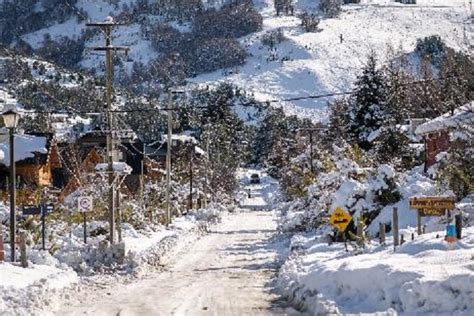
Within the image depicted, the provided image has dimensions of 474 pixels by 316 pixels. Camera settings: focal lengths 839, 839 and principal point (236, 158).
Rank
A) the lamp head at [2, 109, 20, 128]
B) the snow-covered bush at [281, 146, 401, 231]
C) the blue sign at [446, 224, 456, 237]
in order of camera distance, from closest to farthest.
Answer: the blue sign at [446, 224, 456, 237] → the lamp head at [2, 109, 20, 128] → the snow-covered bush at [281, 146, 401, 231]

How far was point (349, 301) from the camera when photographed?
14914mm

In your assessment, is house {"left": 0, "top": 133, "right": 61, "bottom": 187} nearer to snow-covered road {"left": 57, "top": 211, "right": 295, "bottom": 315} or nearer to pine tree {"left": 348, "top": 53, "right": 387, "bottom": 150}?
pine tree {"left": 348, "top": 53, "right": 387, "bottom": 150}

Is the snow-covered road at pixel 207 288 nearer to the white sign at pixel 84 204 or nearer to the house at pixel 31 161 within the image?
the white sign at pixel 84 204

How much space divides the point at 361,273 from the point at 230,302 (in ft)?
12.0

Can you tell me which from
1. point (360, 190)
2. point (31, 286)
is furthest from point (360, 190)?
point (31, 286)

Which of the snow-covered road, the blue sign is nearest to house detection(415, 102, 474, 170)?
the snow-covered road

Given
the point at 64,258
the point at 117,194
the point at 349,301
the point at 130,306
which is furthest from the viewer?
the point at 117,194

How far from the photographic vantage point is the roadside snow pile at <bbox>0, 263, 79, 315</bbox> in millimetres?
16250

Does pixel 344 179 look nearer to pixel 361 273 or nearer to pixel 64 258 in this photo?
pixel 64 258

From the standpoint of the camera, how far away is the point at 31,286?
58.1ft

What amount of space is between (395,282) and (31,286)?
787cm

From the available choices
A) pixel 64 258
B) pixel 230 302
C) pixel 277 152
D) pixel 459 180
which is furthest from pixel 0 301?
pixel 277 152

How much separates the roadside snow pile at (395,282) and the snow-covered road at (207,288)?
855 millimetres

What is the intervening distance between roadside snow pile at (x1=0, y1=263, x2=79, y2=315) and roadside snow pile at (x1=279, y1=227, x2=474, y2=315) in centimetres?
516
